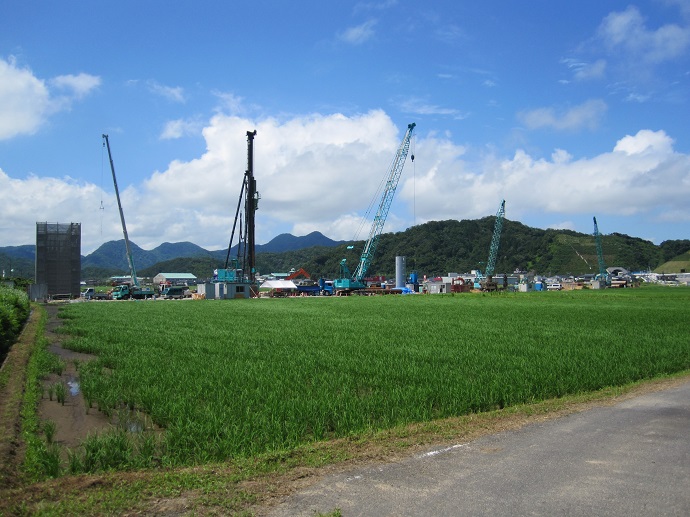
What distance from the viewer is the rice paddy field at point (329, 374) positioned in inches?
295

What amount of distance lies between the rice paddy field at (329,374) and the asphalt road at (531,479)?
145 centimetres

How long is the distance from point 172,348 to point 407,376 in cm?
875

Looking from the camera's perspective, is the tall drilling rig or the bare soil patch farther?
the tall drilling rig

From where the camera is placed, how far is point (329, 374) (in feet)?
38.7

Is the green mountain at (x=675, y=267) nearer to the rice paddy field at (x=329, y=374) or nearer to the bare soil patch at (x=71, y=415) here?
the rice paddy field at (x=329, y=374)

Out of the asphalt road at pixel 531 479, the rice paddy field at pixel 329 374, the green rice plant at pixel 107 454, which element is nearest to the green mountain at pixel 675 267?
the rice paddy field at pixel 329 374

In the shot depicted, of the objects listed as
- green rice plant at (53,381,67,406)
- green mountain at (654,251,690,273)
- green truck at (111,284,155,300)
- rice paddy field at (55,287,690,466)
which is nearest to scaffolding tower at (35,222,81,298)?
green truck at (111,284,155,300)

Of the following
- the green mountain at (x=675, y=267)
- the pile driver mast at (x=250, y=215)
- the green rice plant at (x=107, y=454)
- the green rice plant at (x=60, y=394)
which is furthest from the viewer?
the green mountain at (x=675, y=267)

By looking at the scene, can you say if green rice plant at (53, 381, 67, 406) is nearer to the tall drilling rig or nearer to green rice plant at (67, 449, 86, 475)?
green rice plant at (67, 449, 86, 475)

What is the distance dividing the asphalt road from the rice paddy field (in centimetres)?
145

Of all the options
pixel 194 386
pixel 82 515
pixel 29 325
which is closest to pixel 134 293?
pixel 29 325

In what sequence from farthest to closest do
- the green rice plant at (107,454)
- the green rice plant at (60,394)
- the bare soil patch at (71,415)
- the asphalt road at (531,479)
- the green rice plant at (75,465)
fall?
the green rice plant at (60,394), the bare soil patch at (71,415), the green rice plant at (107,454), the green rice plant at (75,465), the asphalt road at (531,479)

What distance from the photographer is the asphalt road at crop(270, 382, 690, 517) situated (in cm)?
494

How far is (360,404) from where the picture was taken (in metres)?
8.57
